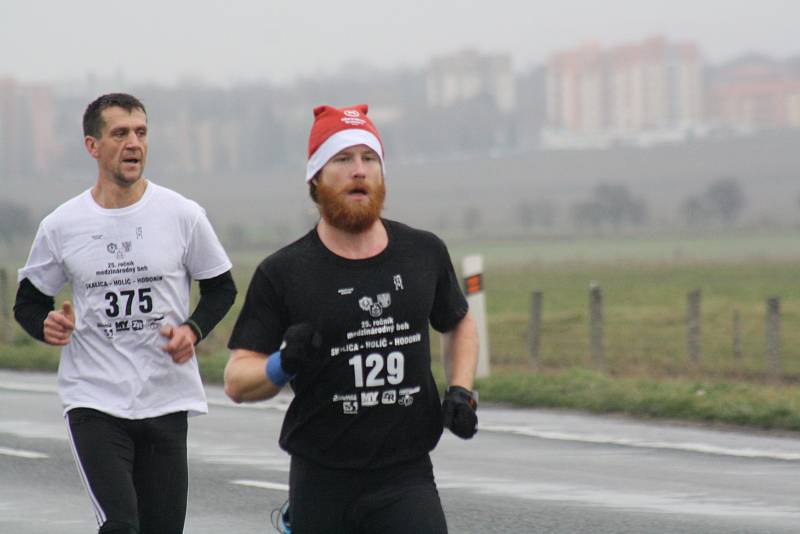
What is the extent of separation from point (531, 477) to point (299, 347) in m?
5.93

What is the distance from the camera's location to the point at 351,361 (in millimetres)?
4555

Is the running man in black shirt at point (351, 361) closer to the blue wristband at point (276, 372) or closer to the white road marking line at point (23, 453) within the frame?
the blue wristband at point (276, 372)

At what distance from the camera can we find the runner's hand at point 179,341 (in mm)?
5906

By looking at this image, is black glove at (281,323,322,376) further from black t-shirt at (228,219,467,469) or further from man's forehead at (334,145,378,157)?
man's forehead at (334,145,378,157)

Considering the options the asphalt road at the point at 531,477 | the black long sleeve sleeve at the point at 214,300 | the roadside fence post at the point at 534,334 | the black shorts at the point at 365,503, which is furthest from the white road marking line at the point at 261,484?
the roadside fence post at the point at 534,334

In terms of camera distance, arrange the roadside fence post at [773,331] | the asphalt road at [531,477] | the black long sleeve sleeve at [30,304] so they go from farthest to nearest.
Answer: the roadside fence post at [773,331] → the asphalt road at [531,477] → the black long sleeve sleeve at [30,304]

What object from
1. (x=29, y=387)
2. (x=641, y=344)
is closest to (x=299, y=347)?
(x=29, y=387)

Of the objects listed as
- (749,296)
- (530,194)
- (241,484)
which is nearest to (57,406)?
(241,484)

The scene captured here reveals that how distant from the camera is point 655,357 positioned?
23.3m

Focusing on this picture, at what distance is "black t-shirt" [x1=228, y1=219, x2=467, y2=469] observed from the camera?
4551mm

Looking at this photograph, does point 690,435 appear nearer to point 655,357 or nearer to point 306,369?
point 306,369

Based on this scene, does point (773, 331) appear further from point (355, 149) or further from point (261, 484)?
point (355, 149)

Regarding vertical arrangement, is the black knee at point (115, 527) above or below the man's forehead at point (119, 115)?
below

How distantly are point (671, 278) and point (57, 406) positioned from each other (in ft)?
171
